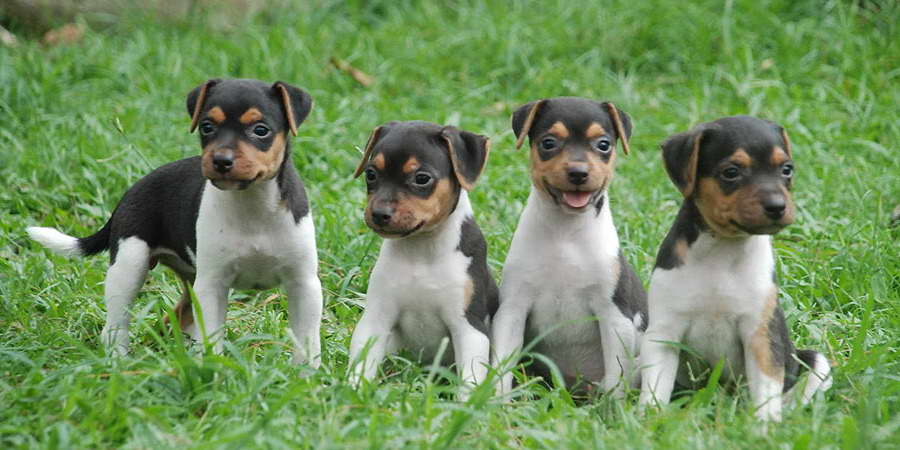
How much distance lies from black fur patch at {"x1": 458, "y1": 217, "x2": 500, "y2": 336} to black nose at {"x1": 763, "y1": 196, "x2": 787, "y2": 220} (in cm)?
153

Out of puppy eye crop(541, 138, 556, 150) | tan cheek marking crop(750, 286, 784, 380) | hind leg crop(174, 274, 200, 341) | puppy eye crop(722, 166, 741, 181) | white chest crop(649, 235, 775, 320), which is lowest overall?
hind leg crop(174, 274, 200, 341)

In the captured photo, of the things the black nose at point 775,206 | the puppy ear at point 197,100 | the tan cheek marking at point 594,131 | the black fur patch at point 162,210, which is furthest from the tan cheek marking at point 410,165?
the black nose at point 775,206

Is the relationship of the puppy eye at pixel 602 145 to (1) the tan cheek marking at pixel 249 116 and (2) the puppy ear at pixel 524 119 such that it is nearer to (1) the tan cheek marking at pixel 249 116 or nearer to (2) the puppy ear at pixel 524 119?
(2) the puppy ear at pixel 524 119

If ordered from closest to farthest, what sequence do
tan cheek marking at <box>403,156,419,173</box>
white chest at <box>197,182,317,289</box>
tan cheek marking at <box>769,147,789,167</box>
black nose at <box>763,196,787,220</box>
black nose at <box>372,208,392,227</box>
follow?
black nose at <box>763,196,787,220</box>
tan cheek marking at <box>769,147,789,167</box>
black nose at <box>372,208,392,227</box>
tan cheek marking at <box>403,156,419,173</box>
white chest at <box>197,182,317,289</box>

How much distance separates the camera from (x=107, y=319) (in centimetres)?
621

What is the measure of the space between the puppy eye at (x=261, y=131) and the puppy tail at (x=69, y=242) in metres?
1.57

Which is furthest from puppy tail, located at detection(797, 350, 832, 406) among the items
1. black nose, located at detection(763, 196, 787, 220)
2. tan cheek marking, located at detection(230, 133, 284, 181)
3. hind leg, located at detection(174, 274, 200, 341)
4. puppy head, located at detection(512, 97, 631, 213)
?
hind leg, located at detection(174, 274, 200, 341)

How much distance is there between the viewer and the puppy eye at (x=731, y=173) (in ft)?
16.7

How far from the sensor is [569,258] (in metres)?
5.69

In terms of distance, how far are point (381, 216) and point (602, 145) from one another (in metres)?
1.15

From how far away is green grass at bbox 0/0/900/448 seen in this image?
4.77 meters

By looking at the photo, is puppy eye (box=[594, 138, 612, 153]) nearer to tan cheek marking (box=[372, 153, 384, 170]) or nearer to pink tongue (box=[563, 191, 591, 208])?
pink tongue (box=[563, 191, 591, 208])

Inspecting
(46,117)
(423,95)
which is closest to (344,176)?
(423,95)

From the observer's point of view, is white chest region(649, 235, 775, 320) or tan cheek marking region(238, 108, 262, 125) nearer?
white chest region(649, 235, 775, 320)
